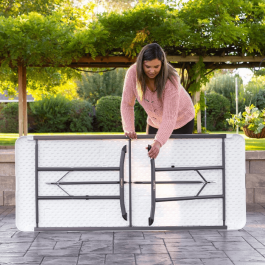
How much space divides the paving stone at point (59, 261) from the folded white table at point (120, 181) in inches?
9.1

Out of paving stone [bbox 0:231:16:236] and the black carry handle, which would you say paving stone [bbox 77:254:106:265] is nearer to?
the black carry handle

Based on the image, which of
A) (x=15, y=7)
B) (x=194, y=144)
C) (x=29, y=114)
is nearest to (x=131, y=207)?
(x=194, y=144)

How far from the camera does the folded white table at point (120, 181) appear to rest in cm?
309

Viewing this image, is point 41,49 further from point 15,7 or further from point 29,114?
point 29,114

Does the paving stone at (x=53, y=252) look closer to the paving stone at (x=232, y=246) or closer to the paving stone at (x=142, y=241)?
the paving stone at (x=142, y=241)

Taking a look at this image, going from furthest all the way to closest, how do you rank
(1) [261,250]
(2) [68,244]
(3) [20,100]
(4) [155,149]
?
(3) [20,100]
(2) [68,244]
(1) [261,250]
(4) [155,149]

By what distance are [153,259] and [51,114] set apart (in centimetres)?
1531

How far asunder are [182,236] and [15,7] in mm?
11280

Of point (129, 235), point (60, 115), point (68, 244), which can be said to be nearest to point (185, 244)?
point (129, 235)

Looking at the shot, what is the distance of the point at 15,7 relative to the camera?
12.8 m

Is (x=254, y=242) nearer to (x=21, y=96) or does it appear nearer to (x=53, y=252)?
(x=53, y=252)

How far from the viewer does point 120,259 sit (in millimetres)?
3008

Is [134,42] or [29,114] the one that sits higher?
[134,42]

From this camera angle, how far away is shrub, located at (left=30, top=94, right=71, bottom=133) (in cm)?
1762
